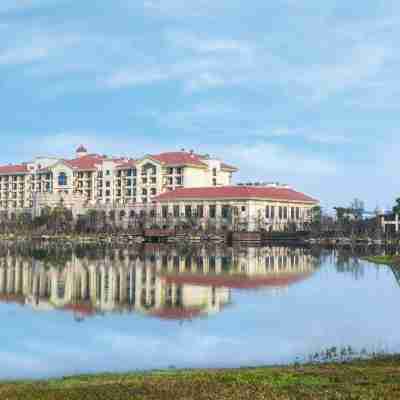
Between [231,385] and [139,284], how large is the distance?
15168 millimetres

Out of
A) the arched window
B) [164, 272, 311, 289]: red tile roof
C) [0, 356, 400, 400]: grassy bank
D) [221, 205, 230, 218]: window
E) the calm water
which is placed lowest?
the calm water

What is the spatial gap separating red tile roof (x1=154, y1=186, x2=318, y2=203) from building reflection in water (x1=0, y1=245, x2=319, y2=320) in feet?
119

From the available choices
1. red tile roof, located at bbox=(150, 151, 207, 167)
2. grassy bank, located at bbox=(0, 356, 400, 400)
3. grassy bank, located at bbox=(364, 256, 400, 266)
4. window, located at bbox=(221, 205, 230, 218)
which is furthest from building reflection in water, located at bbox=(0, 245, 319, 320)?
red tile roof, located at bbox=(150, 151, 207, 167)

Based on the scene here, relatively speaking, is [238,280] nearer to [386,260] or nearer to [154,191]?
[386,260]

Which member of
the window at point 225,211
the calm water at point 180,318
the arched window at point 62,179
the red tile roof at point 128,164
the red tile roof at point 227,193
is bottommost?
the calm water at point 180,318

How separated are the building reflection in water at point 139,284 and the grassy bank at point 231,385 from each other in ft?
22.2

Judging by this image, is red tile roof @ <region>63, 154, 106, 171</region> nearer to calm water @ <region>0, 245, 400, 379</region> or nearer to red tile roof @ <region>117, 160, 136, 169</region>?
red tile roof @ <region>117, 160, 136, 169</region>

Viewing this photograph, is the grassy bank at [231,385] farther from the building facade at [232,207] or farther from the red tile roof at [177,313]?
the building facade at [232,207]

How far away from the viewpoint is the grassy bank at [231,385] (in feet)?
23.5

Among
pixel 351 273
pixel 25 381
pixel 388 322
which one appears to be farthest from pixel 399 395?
pixel 351 273

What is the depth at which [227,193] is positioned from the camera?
71.6 m

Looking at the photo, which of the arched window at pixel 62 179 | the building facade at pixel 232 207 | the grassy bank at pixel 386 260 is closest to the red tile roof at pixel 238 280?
the grassy bank at pixel 386 260

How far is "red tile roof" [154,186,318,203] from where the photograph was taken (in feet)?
232

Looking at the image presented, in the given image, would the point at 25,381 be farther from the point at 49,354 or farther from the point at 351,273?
the point at 351,273
